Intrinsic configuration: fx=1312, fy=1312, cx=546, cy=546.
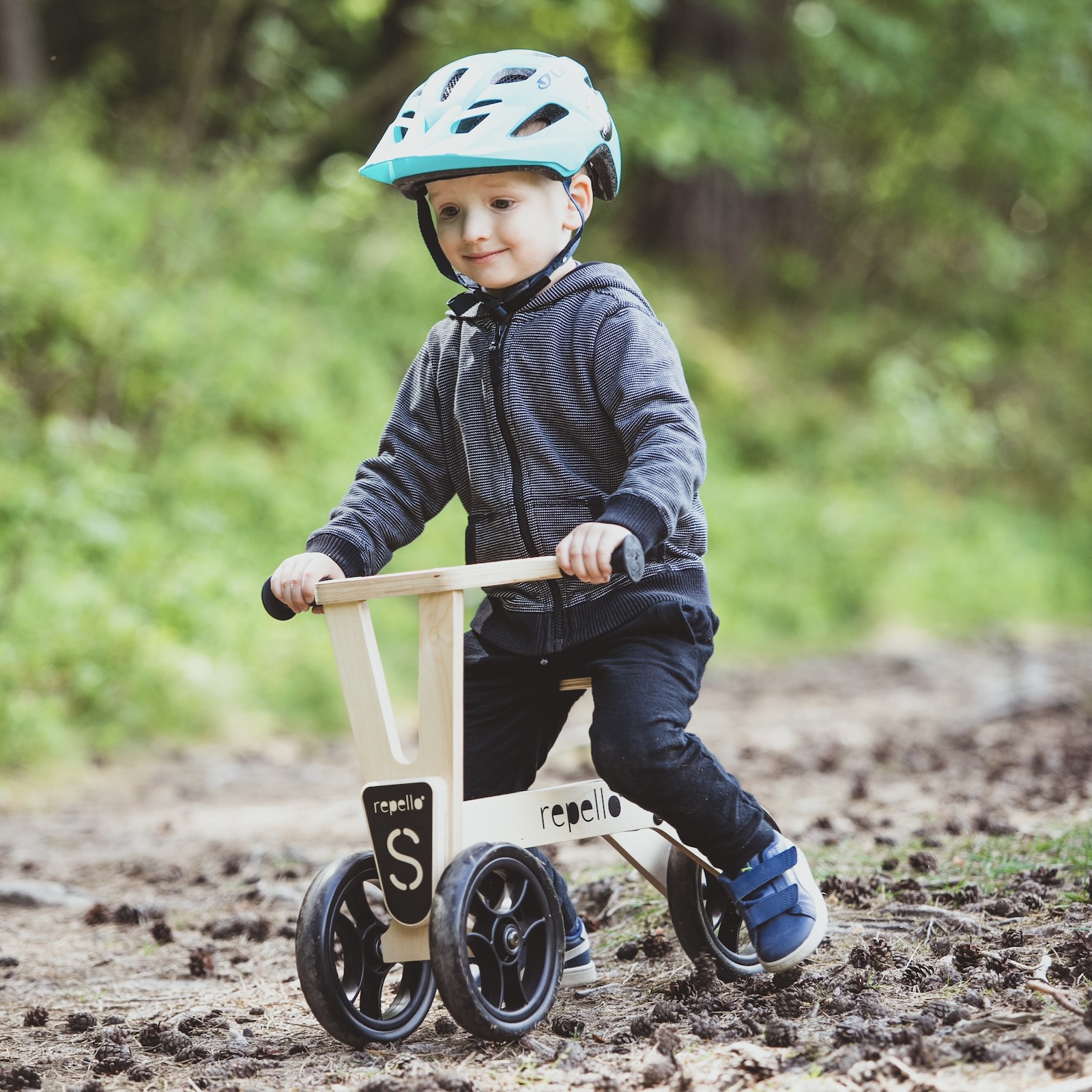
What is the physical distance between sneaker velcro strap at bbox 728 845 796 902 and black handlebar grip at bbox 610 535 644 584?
783mm

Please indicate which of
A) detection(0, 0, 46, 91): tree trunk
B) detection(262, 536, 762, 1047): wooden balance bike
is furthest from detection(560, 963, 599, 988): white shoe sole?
detection(0, 0, 46, 91): tree trunk

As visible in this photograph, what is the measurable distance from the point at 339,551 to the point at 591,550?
0.67 m

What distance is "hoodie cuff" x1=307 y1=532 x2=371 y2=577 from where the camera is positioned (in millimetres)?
2760

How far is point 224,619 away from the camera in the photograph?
6566 mm

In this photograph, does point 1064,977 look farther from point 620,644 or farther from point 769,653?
point 769,653

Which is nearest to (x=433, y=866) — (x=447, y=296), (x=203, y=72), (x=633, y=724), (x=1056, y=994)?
(x=633, y=724)

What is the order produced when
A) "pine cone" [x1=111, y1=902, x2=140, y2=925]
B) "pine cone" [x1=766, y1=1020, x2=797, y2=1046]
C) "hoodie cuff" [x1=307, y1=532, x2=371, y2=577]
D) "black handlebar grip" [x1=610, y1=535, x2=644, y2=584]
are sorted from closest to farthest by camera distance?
"black handlebar grip" [x1=610, y1=535, x2=644, y2=584] → "pine cone" [x1=766, y1=1020, x2=797, y2=1046] → "hoodie cuff" [x1=307, y1=532, x2=371, y2=577] → "pine cone" [x1=111, y1=902, x2=140, y2=925]

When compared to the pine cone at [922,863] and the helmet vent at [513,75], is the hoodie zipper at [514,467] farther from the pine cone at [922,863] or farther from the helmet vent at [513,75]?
the pine cone at [922,863]

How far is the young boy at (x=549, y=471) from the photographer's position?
263 cm

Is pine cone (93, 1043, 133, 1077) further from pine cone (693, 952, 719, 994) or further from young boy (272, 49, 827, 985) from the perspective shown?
pine cone (693, 952, 719, 994)

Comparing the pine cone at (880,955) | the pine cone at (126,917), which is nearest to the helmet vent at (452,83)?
the pine cone at (880,955)

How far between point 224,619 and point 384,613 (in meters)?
1.38

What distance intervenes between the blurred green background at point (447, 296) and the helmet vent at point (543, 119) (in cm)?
380

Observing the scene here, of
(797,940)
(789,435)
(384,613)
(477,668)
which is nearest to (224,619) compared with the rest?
(384,613)
